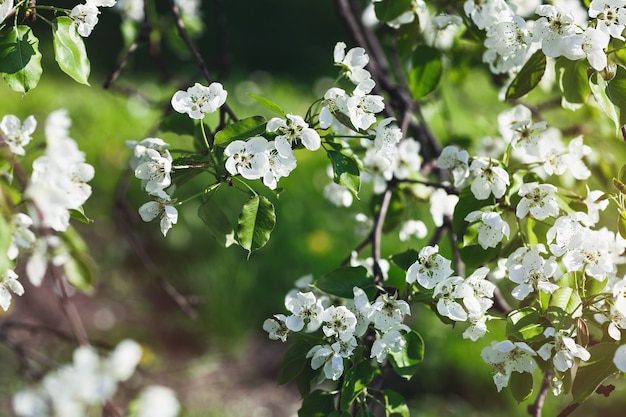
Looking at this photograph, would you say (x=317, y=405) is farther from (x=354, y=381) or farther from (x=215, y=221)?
(x=215, y=221)

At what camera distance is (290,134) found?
806 millimetres

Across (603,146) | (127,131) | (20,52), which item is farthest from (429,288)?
(127,131)

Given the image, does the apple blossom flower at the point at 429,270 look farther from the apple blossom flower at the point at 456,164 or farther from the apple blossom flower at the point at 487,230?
the apple blossom flower at the point at 456,164

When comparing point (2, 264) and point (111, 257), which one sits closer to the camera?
point (2, 264)

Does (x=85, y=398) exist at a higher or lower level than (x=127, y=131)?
higher

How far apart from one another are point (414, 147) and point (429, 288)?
41cm

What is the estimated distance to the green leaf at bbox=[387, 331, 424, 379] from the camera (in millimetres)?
849

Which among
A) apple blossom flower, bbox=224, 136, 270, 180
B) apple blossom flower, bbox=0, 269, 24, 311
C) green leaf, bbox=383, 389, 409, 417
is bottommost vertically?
green leaf, bbox=383, 389, 409, 417

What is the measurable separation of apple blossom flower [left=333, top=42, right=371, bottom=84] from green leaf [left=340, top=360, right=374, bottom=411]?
354 millimetres

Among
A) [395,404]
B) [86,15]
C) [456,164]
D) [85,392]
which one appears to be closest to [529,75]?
[456,164]

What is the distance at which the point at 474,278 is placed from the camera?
2.78 feet

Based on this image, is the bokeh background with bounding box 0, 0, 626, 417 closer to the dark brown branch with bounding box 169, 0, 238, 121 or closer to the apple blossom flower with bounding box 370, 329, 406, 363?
the dark brown branch with bounding box 169, 0, 238, 121

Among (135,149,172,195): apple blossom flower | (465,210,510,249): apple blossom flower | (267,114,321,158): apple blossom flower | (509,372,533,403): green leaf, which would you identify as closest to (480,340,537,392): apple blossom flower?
(509,372,533,403): green leaf

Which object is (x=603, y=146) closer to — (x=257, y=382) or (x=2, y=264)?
(x=2, y=264)
